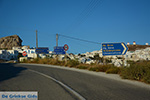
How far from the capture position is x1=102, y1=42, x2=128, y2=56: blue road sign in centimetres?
1770

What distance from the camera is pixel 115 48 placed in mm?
18156

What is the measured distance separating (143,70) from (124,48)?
7731mm

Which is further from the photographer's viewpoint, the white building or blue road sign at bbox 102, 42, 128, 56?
the white building

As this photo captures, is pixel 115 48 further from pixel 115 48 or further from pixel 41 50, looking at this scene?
pixel 41 50

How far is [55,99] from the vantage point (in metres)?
5.86

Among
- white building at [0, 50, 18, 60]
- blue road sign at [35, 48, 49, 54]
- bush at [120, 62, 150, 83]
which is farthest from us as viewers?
white building at [0, 50, 18, 60]

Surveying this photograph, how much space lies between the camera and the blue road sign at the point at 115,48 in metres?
17.7

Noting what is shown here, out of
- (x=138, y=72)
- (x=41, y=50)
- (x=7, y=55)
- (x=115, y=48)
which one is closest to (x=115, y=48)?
(x=115, y=48)

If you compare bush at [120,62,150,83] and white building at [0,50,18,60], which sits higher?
white building at [0,50,18,60]

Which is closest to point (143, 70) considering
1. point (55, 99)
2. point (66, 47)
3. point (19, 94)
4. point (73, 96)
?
point (73, 96)

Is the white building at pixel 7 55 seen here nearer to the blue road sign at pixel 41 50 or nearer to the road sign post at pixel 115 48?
the blue road sign at pixel 41 50

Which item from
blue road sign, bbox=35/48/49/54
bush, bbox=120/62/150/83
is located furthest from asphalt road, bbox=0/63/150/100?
blue road sign, bbox=35/48/49/54

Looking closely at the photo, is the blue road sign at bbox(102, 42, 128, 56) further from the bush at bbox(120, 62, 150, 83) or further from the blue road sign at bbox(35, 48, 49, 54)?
the blue road sign at bbox(35, 48, 49, 54)

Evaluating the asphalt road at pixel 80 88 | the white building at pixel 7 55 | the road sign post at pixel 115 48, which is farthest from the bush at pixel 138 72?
the white building at pixel 7 55
